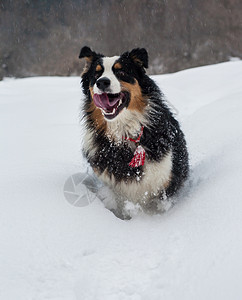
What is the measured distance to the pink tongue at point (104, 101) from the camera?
2.81 meters

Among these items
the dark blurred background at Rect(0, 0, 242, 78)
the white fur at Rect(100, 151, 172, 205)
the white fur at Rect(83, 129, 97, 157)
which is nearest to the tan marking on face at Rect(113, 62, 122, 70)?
the white fur at Rect(83, 129, 97, 157)

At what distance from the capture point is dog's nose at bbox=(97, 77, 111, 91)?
2689mm

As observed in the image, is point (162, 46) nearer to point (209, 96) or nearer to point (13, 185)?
point (209, 96)

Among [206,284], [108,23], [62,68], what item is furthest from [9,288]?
[108,23]

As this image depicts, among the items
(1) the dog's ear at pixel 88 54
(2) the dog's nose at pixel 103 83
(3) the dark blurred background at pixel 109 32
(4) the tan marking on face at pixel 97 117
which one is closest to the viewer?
(2) the dog's nose at pixel 103 83

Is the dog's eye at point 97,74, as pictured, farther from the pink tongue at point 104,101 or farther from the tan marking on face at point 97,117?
the pink tongue at point 104,101

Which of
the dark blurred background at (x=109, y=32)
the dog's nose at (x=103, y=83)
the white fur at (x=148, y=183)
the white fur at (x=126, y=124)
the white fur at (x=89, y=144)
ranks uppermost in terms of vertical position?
the dog's nose at (x=103, y=83)

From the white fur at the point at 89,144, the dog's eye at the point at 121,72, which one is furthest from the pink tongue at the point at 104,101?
the white fur at the point at 89,144

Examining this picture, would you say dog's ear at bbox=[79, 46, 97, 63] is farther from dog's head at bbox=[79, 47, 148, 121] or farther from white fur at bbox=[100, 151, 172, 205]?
white fur at bbox=[100, 151, 172, 205]

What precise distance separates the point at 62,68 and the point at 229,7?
6.53 m

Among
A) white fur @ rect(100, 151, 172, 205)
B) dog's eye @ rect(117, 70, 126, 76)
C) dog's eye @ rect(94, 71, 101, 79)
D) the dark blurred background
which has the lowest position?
the dark blurred background

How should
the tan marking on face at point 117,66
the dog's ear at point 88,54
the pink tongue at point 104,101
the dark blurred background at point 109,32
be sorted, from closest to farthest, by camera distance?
1. the pink tongue at point 104,101
2. the tan marking on face at point 117,66
3. the dog's ear at point 88,54
4. the dark blurred background at point 109,32

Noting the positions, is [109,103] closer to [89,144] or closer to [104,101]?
[104,101]

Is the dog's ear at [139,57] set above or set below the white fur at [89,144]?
above
